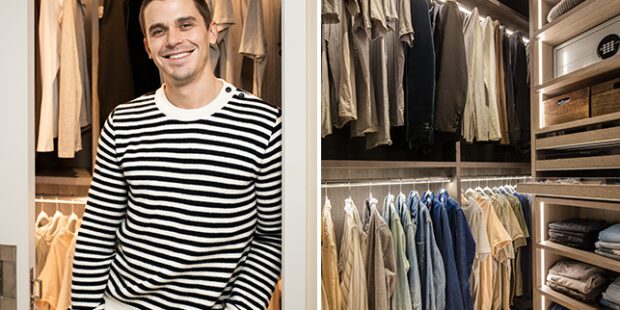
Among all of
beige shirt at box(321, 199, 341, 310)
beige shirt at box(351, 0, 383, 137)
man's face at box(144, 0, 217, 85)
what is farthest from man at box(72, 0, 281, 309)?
beige shirt at box(351, 0, 383, 137)

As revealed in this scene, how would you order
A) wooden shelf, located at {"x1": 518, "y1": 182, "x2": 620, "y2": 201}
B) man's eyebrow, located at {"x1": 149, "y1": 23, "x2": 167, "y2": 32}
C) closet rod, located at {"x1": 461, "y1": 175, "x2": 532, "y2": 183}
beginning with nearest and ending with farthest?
wooden shelf, located at {"x1": 518, "y1": 182, "x2": 620, "y2": 201}, closet rod, located at {"x1": 461, "y1": 175, "x2": 532, "y2": 183}, man's eyebrow, located at {"x1": 149, "y1": 23, "x2": 167, "y2": 32}

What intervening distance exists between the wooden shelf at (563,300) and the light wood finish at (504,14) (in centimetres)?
54

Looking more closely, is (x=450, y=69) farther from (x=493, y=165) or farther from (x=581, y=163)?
(x=581, y=163)

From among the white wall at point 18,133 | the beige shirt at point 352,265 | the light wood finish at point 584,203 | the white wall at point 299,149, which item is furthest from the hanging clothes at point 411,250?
the white wall at point 18,133

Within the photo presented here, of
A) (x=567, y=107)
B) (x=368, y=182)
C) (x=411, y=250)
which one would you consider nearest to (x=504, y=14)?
(x=567, y=107)

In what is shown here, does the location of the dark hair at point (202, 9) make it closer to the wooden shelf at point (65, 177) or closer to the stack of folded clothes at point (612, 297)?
the wooden shelf at point (65, 177)

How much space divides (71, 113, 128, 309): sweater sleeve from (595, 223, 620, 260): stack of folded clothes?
1.05 m

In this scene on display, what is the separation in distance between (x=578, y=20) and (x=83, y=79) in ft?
3.86

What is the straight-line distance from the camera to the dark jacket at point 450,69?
1.08 meters

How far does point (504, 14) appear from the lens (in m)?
0.90

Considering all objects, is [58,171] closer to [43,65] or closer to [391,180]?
[43,65]

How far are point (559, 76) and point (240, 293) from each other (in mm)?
860

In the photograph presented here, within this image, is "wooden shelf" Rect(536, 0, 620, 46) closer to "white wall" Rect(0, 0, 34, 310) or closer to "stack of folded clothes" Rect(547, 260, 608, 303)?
"stack of folded clothes" Rect(547, 260, 608, 303)

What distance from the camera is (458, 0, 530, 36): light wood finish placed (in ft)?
2.83
